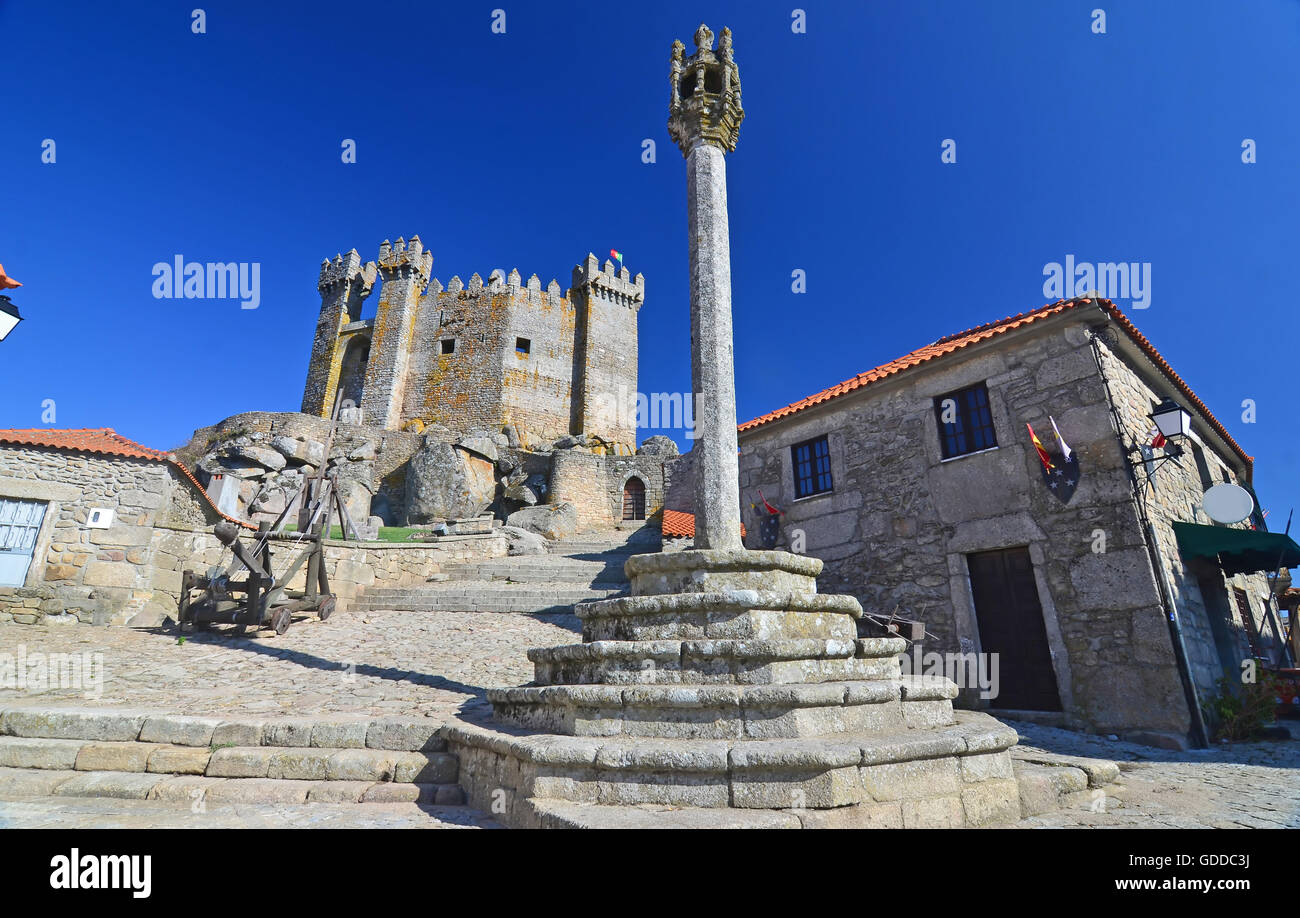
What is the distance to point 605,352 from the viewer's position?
3528 centimetres

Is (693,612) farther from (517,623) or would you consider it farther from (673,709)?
(517,623)

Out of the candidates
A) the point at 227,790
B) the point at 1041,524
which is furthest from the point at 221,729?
the point at 1041,524

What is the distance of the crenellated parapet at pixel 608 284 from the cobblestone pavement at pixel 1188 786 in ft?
107

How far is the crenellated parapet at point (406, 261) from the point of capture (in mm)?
35375

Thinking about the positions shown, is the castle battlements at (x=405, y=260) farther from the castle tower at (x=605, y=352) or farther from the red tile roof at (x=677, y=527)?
the red tile roof at (x=677, y=527)

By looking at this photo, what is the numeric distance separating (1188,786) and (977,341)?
5.75 meters

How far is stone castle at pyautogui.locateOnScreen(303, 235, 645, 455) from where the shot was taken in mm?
32656

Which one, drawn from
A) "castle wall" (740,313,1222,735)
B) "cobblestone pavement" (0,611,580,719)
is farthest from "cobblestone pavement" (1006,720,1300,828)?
"cobblestone pavement" (0,611,580,719)

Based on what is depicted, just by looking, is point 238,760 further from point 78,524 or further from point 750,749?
point 78,524

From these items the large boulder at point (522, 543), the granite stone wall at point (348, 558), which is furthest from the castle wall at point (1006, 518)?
the large boulder at point (522, 543)

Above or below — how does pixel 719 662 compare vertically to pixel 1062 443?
below
